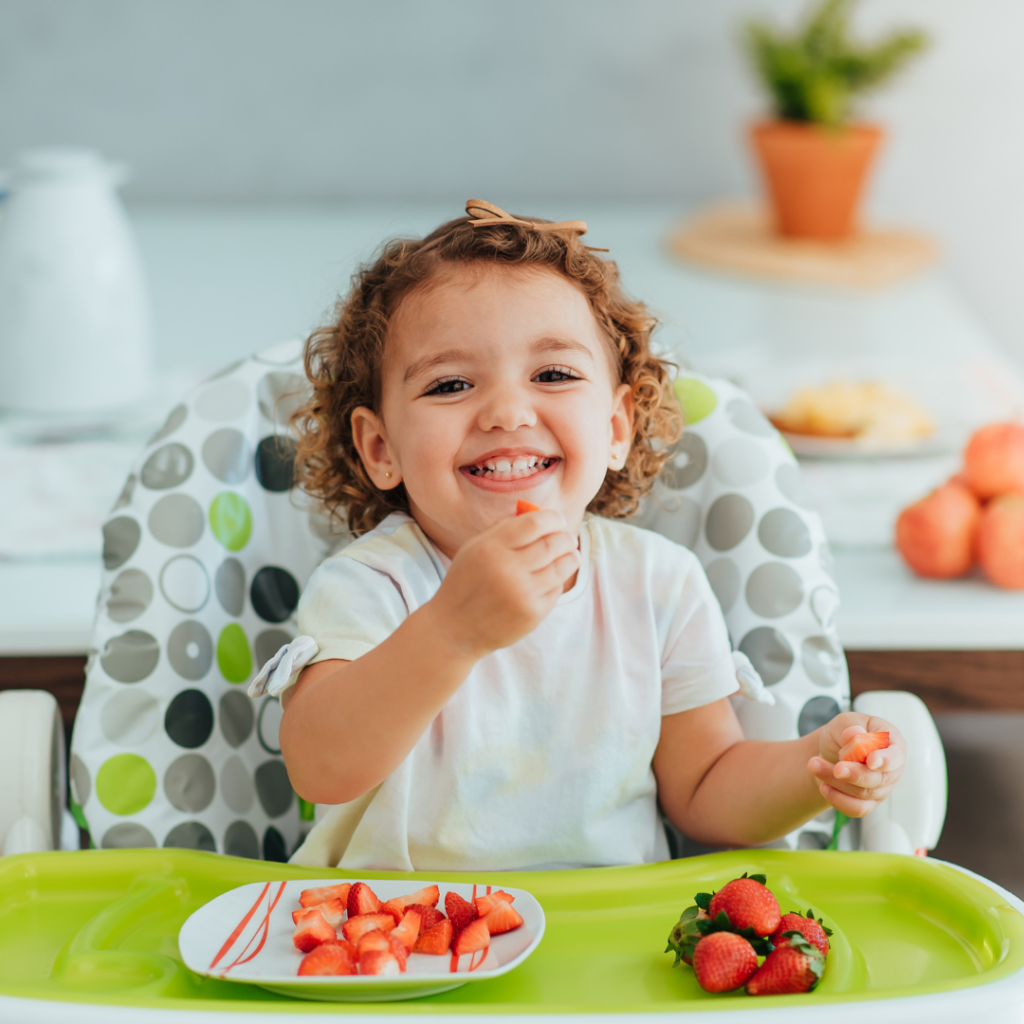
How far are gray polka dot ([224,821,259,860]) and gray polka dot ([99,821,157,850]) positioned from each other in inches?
2.2

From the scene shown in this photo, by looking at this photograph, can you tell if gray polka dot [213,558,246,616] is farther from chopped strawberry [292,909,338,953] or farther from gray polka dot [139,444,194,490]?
chopped strawberry [292,909,338,953]

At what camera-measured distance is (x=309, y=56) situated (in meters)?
2.20

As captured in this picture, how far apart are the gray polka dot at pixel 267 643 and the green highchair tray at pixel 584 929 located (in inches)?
7.2

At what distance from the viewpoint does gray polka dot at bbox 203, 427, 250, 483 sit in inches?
35.4

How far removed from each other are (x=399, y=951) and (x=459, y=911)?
0.18ft

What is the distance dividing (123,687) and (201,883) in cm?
17

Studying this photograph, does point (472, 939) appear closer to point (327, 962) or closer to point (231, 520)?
point (327, 962)

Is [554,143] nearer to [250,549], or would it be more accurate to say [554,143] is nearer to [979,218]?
[979,218]

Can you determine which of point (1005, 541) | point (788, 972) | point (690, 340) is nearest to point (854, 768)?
point (788, 972)

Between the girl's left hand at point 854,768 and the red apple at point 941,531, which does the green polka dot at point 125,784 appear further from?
the red apple at point 941,531

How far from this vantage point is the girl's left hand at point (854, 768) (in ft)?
2.28

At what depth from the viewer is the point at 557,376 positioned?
777 millimetres

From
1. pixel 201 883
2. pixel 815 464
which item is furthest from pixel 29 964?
pixel 815 464

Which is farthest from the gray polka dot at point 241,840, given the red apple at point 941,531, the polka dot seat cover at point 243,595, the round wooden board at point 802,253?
the round wooden board at point 802,253
